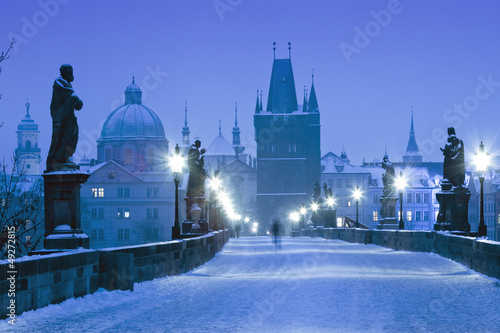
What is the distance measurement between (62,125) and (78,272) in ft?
10.5

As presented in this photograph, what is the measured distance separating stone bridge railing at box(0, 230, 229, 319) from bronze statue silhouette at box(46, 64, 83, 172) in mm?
1876

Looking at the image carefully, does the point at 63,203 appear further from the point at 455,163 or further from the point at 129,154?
the point at 129,154

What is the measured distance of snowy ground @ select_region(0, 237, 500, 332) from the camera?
10.9 metres

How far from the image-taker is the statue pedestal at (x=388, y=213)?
43.7 m

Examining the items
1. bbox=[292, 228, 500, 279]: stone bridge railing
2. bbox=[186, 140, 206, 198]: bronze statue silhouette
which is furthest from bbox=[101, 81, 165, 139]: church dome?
bbox=[186, 140, 206, 198]: bronze statue silhouette

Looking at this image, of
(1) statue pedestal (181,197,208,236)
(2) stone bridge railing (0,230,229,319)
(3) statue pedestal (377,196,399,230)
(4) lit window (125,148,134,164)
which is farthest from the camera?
(4) lit window (125,148,134,164)

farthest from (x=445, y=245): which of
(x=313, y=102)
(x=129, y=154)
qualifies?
(x=129, y=154)

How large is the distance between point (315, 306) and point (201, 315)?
1898mm

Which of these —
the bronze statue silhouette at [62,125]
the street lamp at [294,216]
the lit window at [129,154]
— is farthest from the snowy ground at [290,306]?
the lit window at [129,154]

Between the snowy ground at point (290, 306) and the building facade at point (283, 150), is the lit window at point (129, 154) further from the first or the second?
the snowy ground at point (290, 306)

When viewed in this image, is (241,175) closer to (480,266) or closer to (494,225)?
(494,225)

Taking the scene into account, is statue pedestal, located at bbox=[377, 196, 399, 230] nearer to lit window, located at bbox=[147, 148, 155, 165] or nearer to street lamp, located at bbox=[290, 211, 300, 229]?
street lamp, located at bbox=[290, 211, 300, 229]

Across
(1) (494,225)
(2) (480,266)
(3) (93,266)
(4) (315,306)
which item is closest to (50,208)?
(3) (93,266)

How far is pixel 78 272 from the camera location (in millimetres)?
13500
